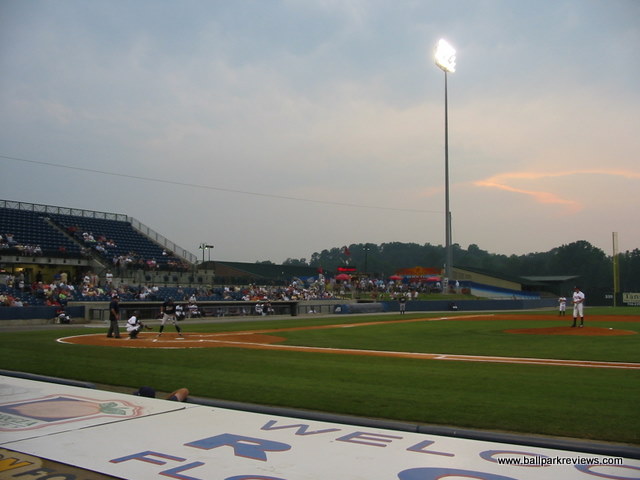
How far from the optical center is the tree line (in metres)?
93.8

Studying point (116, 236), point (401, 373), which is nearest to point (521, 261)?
point (116, 236)

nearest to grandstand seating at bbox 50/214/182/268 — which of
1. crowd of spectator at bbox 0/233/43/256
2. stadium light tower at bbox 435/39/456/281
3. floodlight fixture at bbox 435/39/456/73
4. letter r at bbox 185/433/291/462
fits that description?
crowd of spectator at bbox 0/233/43/256

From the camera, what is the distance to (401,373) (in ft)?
38.5

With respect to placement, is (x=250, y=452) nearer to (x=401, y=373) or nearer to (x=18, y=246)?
(x=401, y=373)

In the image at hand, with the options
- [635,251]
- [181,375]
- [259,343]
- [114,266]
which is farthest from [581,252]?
[181,375]

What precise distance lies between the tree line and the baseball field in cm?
4491

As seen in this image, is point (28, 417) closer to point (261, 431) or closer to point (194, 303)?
point (261, 431)

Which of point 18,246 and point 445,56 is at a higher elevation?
point 445,56

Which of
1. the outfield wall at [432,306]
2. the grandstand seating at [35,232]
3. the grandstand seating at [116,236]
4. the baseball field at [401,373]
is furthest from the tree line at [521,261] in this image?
the baseball field at [401,373]

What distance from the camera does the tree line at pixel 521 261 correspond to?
93.8 meters

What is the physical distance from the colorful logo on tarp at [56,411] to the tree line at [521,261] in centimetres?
Result: 5513

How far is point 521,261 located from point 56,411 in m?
137

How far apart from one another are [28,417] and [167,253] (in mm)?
46295

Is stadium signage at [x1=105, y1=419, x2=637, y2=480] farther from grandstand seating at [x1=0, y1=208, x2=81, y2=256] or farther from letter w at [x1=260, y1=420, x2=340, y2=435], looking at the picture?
grandstand seating at [x1=0, y1=208, x2=81, y2=256]
